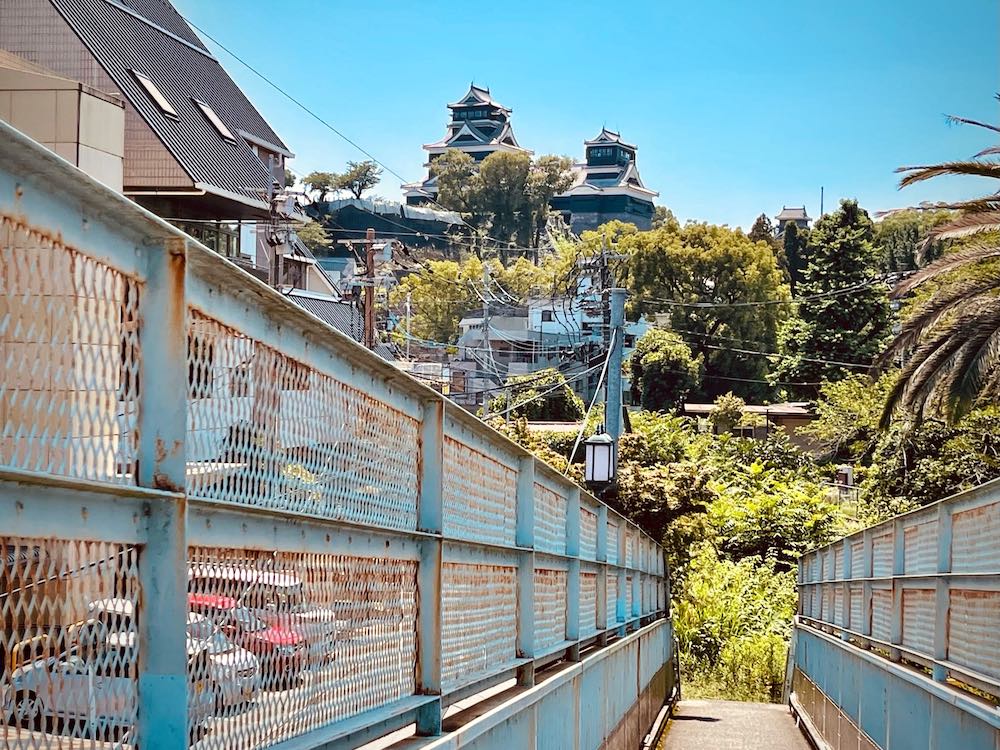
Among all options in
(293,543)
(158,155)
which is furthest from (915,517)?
(158,155)

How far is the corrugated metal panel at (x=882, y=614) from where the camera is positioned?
38.8ft

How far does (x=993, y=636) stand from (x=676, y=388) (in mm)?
81675

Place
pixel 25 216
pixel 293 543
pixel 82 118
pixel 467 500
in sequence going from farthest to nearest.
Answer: pixel 82 118 < pixel 467 500 < pixel 293 543 < pixel 25 216

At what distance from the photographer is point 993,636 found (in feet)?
24.4

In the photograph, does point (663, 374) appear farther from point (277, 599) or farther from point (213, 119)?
point (277, 599)

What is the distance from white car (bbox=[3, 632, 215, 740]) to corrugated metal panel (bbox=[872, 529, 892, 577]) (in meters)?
9.67

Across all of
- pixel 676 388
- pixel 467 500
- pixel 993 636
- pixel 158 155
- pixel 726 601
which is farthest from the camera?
pixel 676 388

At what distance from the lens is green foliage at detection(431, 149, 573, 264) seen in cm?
16038

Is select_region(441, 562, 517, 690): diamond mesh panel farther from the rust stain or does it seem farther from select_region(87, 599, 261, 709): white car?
the rust stain

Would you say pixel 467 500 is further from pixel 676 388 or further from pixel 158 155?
pixel 676 388

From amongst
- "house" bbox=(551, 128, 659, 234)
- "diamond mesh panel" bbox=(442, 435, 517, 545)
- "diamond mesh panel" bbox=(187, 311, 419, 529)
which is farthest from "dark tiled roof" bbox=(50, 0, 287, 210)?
"house" bbox=(551, 128, 659, 234)

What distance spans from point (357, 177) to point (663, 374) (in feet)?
229

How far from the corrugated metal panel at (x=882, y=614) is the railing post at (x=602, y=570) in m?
2.33

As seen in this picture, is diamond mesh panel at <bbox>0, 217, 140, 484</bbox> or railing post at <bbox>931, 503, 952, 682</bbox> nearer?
diamond mesh panel at <bbox>0, 217, 140, 484</bbox>
